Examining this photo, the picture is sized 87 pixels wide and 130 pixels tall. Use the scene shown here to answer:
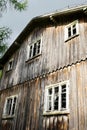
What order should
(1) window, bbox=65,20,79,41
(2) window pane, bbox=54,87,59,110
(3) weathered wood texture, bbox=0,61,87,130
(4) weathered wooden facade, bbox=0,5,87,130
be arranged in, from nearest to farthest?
(3) weathered wood texture, bbox=0,61,87,130 → (4) weathered wooden facade, bbox=0,5,87,130 → (2) window pane, bbox=54,87,59,110 → (1) window, bbox=65,20,79,41

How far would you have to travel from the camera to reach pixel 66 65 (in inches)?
372

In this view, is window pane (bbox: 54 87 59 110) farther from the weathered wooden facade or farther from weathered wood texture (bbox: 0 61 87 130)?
weathered wood texture (bbox: 0 61 87 130)

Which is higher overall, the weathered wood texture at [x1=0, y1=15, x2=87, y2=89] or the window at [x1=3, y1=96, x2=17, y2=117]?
the weathered wood texture at [x1=0, y1=15, x2=87, y2=89]

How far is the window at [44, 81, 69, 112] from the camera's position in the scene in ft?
28.3

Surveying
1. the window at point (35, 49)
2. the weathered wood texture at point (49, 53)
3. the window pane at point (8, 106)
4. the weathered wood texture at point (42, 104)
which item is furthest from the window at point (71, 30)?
the window pane at point (8, 106)

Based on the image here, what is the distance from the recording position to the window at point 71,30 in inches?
402

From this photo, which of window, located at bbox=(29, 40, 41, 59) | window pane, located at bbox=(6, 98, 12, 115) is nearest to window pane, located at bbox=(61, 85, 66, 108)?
window, located at bbox=(29, 40, 41, 59)

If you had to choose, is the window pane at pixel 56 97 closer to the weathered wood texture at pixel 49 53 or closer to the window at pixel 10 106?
the weathered wood texture at pixel 49 53

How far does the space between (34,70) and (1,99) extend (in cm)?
416

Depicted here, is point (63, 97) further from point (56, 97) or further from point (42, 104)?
point (42, 104)

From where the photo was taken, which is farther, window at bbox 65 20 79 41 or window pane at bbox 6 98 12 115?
window pane at bbox 6 98 12 115

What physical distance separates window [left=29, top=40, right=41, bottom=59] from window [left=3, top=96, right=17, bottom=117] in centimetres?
320

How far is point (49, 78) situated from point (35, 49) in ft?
10.9

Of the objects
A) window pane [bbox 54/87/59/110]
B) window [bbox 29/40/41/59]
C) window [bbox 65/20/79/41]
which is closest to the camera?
window pane [bbox 54/87/59/110]
